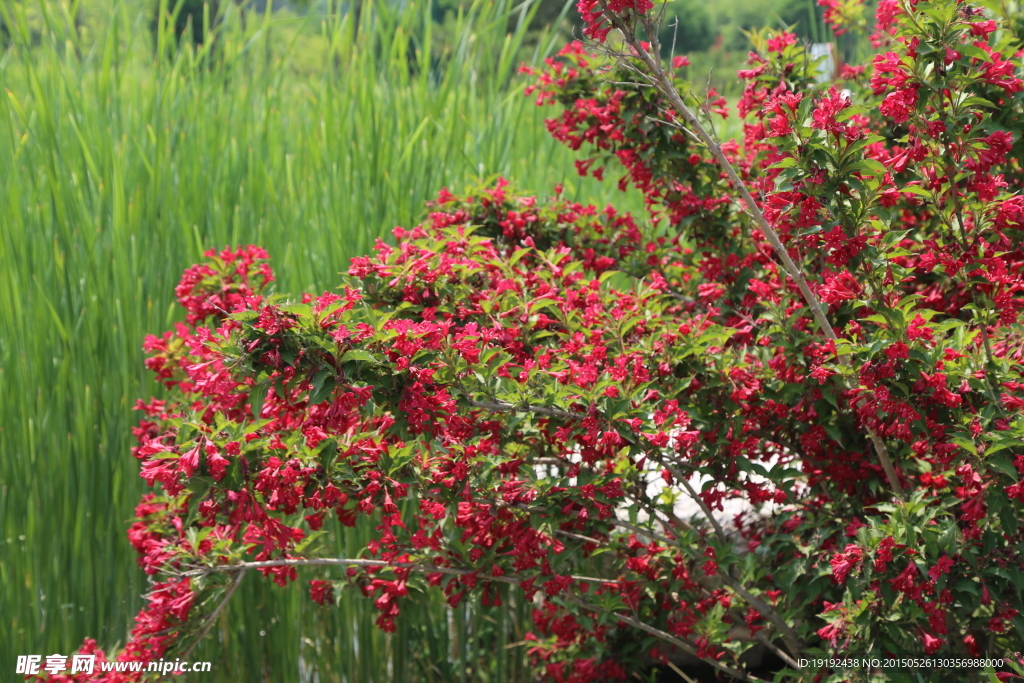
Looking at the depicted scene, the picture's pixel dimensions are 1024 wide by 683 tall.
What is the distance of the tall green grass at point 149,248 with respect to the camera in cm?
230

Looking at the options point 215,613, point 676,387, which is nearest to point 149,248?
point 215,613

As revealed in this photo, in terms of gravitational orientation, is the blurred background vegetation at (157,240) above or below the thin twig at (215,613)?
above

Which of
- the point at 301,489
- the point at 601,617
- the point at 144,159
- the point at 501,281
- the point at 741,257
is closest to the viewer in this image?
the point at 301,489

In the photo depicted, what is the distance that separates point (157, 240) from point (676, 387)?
5.56 feet

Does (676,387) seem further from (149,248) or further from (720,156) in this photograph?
(149,248)

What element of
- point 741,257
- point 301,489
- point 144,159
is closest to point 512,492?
point 301,489

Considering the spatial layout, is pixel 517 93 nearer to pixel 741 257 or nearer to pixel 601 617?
pixel 741 257

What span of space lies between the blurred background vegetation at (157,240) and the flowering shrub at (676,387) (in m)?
0.35

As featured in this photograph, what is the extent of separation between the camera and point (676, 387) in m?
1.81

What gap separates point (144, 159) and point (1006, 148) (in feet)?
7.59

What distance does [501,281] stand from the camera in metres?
1.77

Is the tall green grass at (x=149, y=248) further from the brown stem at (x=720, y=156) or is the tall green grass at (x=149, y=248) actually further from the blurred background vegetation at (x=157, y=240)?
the brown stem at (x=720, y=156)

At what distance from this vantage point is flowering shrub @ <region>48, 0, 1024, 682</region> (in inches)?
59.3

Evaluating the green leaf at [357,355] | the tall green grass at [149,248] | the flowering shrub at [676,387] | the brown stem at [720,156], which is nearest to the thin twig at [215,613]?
the flowering shrub at [676,387]
